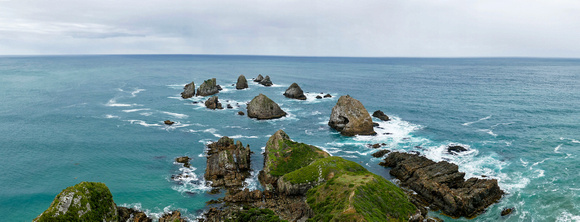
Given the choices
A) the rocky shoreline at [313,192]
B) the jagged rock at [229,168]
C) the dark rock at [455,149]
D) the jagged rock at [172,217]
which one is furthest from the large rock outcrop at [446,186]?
the jagged rock at [172,217]

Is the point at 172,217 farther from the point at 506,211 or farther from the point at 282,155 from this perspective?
the point at 506,211

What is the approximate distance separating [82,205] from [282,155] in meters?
32.0

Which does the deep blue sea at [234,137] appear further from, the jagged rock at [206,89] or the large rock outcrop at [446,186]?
the jagged rock at [206,89]

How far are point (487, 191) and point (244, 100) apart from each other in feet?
301

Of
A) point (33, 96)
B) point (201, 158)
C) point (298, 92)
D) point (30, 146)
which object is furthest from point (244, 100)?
point (33, 96)

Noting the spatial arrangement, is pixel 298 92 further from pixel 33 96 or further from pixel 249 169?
pixel 33 96

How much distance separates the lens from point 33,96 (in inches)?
5015

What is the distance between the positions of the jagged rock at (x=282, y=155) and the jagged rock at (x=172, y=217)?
590 inches

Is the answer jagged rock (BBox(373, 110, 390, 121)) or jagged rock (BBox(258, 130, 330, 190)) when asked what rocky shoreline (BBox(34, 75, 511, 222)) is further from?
jagged rock (BBox(373, 110, 390, 121))

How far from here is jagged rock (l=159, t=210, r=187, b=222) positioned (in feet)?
140

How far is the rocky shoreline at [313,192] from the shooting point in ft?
128

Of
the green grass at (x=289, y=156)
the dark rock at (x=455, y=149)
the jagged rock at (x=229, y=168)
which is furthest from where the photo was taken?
the dark rock at (x=455, y=149)

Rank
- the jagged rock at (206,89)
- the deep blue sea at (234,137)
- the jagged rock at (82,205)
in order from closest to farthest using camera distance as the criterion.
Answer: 1. the jagged rock at (82,205)
2. the deep blue sea at (234,137)
3. the jagged rock at (206,89)

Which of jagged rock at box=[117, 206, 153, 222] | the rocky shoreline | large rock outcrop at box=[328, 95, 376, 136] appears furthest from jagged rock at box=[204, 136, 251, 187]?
large rock outcrop at box=[328, 95, 376, 136]
